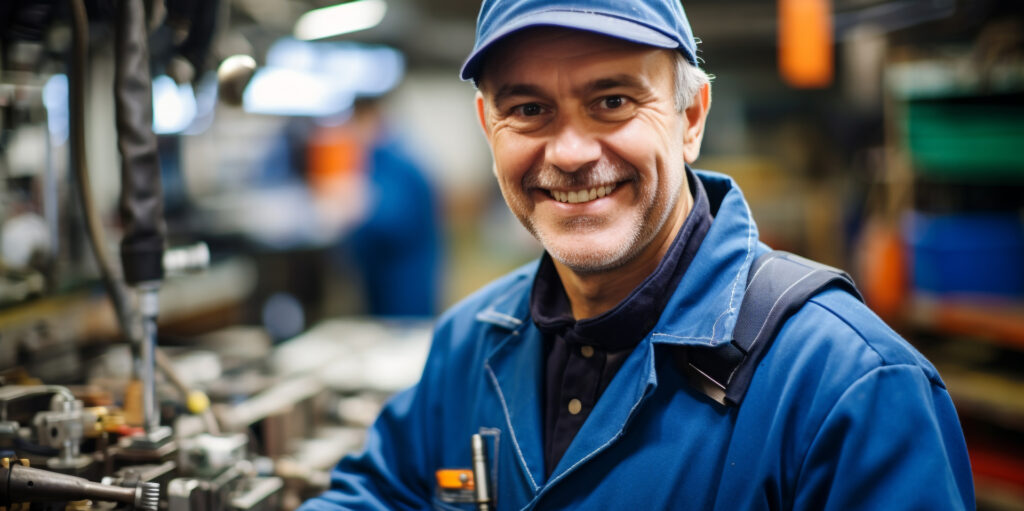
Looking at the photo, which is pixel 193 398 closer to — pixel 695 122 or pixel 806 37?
pixel 695 122

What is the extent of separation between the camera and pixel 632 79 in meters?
1.33

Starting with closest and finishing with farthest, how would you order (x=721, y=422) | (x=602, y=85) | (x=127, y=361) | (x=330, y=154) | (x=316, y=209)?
(x=721, y=422)
(x=602, y=85)
(x=127, y=361)
(x=316, y=209)
(x=330, y=154)

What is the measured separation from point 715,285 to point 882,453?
0.39 meters

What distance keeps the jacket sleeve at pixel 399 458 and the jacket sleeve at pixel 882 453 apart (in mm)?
846

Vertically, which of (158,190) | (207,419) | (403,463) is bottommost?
(403,463)

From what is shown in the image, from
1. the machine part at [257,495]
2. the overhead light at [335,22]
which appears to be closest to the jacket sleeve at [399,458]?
the machine part at [257,495]

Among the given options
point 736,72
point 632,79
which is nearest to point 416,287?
point 632,79

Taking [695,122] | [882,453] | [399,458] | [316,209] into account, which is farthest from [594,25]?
[316,209]

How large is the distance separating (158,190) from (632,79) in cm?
91

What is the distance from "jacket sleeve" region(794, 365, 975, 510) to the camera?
3.43 feet

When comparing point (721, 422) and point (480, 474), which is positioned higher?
point (721, 422)

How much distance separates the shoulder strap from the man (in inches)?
0.6

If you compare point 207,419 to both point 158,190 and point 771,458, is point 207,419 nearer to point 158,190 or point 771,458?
point 158,190

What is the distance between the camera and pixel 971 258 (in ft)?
12.6
